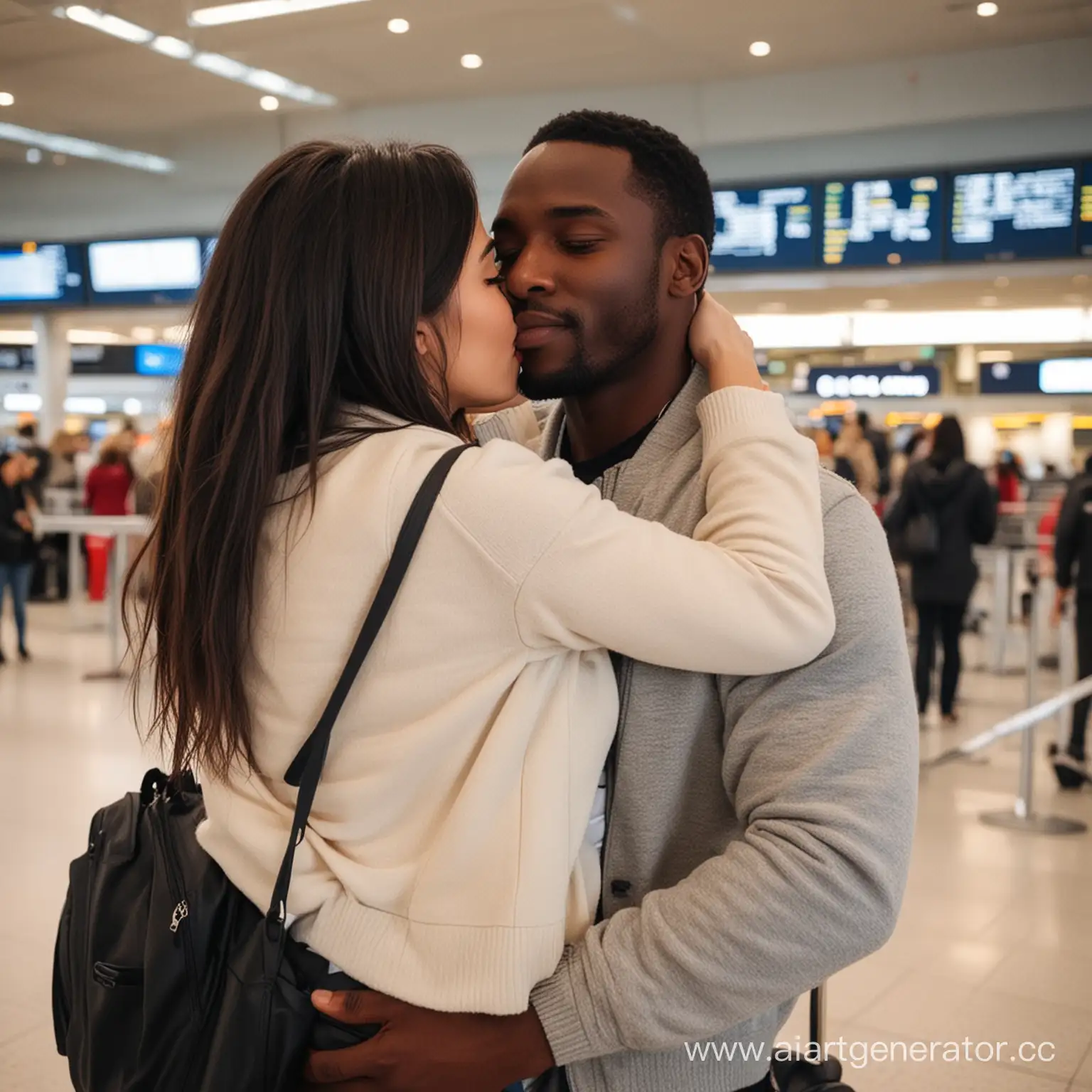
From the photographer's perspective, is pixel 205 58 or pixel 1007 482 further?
pixel 1007 482

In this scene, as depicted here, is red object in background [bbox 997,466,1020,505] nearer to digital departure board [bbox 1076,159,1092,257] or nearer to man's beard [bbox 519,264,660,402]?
digital departure board [bbox 1076,159,1092,257]

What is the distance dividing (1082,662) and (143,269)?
314 inches

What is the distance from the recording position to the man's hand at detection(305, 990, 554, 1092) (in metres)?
1.06

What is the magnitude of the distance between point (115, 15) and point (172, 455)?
7.08m

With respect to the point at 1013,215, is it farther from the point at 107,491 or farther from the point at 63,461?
the point at 63,461

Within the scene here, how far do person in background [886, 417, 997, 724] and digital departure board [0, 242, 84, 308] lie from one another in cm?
738

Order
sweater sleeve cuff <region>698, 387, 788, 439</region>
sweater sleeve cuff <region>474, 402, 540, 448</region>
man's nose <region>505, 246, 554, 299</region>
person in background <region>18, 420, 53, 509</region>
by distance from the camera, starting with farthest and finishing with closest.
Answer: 1. person in background <region>18, 420, 53, 509</region>
2. sweater sleeve cuff <region>474, 402, 540, 448</region>
3. man's nose <region>505, 246, 554, 299</region>
4. sweater sleeve cuff <region>698, 387, 788, 439</region>

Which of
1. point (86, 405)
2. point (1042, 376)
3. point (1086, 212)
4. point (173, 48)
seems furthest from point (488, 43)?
point (86, 405)

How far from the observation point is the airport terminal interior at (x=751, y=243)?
145 inches

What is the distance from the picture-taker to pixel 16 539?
28.7 feet

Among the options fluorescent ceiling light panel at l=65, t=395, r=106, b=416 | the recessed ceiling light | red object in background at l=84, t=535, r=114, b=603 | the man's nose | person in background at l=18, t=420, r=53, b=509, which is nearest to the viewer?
the man's nose

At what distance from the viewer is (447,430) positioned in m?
1.24

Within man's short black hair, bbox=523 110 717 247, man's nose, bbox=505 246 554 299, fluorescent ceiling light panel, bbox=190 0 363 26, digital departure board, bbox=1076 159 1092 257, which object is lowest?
man's nose, bbox=505 246 554 299

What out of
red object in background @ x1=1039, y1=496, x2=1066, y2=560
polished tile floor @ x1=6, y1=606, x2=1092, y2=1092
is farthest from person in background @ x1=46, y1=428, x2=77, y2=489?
red object in background @ x1=1039, y1=496, x2=1066, y2=560
